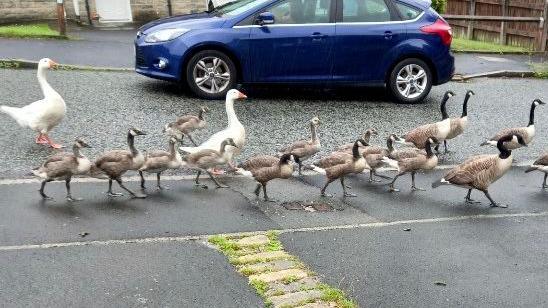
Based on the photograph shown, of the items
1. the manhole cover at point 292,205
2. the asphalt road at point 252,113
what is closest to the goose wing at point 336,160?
the manhole cover at point 292,205

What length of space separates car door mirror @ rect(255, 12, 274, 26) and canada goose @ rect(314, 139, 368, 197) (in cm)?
459

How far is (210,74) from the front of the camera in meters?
12.5

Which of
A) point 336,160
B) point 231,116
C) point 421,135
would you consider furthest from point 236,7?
point 336,160

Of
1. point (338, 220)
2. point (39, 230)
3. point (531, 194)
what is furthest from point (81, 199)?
point (531, 194)

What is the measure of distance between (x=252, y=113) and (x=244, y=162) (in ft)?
11.9

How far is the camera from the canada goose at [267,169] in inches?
308

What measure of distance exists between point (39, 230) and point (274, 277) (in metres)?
2.33

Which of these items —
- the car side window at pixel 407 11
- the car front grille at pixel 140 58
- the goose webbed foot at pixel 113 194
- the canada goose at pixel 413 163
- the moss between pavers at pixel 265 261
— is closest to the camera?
the moss between pavers at pixel 265 261

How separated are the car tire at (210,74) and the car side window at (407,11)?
3325 mm

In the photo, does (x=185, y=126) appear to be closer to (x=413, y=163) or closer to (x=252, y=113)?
(x=252, y=113)

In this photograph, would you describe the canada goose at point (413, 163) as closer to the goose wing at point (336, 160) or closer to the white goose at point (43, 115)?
the goose wing at point (336, 160)

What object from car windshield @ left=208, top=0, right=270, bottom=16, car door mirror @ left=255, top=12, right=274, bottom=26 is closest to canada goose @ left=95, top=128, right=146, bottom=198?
car door mirror @ left=255, top=12, right=274, bottom=26

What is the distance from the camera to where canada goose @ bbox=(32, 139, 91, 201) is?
24.0 ft

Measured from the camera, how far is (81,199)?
24.7ft
